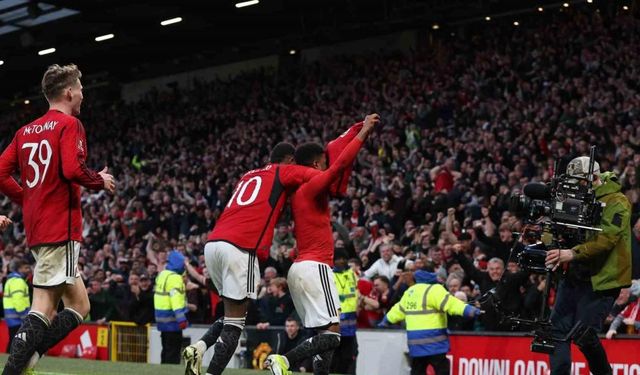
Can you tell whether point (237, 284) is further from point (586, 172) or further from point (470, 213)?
point (470, 213)

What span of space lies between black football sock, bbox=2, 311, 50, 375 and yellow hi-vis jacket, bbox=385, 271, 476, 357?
695 centimetres

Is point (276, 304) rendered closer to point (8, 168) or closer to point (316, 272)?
point (316, 272)

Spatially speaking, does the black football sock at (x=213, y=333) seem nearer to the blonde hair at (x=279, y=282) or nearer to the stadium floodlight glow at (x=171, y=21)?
the blonde hair at (x=279, y=282)

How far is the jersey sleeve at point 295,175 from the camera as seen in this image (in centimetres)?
898

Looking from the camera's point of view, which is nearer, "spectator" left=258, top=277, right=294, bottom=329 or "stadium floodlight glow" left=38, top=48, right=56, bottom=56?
"spectator" left=258, top=277, right=294, bottom=329

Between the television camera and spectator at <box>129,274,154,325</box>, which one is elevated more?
the television camera

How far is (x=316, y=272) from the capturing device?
30.3 feet

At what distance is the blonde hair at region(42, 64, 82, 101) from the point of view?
8.09 meters

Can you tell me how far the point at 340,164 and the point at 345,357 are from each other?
283 inches

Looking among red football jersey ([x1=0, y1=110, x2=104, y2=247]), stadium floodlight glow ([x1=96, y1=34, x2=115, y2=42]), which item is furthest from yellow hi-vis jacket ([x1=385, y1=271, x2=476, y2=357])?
stadium floodlight glow ([x1=96, y1=34, x2=115, y2=42])

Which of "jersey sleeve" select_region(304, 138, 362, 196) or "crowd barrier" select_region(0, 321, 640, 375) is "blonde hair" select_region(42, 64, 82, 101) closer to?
"jersey sleeve" select_region(304, 138, 362, 196)

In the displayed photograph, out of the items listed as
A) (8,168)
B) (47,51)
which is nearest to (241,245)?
(8,168)

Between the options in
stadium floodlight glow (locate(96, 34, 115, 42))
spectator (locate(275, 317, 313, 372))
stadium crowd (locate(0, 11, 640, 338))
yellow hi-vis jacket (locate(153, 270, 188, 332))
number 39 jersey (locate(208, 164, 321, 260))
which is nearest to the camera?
number 39 jersey (locate(208, 164, 321, 260))

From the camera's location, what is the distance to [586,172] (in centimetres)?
1003
